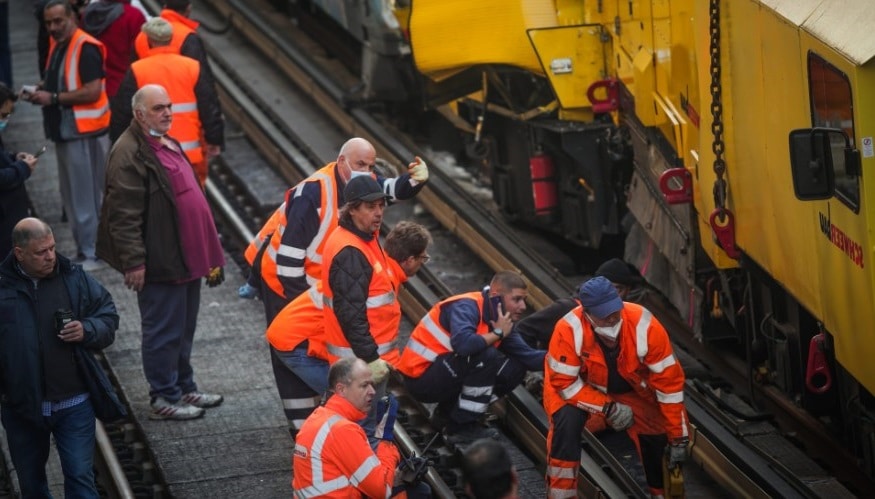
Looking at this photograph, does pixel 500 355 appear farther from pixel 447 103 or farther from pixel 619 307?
pixel 447 103

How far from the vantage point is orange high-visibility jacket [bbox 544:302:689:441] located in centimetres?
750

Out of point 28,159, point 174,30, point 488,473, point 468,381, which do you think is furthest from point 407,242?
point 174,30

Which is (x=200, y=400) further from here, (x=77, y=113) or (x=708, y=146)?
(x=708, y=146)

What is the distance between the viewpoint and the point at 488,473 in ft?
18.1

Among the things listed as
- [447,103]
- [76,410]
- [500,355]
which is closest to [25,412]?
[76,410]

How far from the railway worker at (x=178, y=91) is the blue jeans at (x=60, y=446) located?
3.24 m

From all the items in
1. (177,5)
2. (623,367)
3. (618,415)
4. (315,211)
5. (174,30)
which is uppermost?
(177,5)

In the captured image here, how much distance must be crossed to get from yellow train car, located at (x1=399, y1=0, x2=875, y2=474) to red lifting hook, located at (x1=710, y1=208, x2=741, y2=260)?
1 centimetres

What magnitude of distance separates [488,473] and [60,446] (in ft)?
9.51

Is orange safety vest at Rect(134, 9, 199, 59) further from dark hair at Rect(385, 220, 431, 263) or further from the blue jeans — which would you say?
the blue jeans

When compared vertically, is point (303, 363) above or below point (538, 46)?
below

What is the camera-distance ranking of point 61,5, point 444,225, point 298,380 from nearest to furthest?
1. point 298,380
2. point 61,5
3. point 444,225

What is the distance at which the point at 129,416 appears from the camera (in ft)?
30.6

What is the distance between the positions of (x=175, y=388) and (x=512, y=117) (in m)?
3.57
